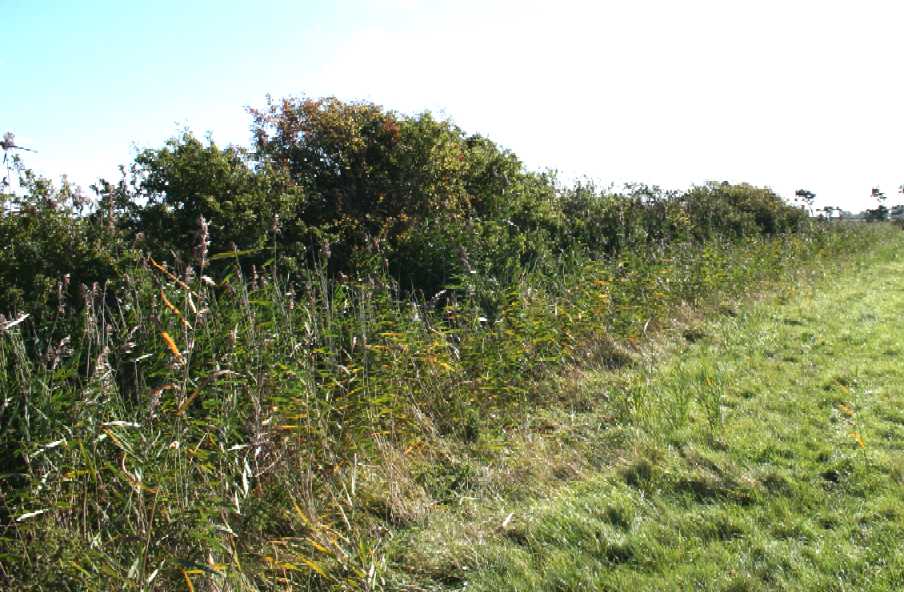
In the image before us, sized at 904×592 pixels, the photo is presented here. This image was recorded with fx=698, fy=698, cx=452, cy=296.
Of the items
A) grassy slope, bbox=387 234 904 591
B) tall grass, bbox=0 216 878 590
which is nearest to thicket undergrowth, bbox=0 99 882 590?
tall grass, bbox=0 216 878 590

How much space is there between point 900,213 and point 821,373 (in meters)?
30.2

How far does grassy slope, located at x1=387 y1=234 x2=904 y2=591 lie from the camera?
3389 mm

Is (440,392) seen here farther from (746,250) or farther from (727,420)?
(746,250)

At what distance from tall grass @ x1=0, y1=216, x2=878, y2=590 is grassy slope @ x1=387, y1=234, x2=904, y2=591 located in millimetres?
360

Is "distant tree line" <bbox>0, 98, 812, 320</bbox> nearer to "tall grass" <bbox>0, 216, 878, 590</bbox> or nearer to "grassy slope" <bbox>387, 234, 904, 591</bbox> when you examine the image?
"tall grass" <bbox>0, 216, 878, 590</bbox>

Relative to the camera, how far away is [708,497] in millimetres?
4129

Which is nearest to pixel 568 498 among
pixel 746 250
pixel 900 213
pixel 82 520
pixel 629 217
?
pixel 82 520

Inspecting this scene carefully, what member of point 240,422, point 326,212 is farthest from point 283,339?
point 326,212

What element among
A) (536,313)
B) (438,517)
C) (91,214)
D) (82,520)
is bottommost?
(438,517)

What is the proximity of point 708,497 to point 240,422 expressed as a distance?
2.74m

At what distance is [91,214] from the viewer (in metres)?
5.64

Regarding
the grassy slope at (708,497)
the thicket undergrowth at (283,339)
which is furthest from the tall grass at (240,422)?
the grassy slope at (708,497)

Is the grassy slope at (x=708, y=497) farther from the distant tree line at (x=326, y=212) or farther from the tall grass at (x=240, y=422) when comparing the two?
the distant tree line at (x=326, y=212)

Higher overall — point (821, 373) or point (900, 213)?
point (900, 213)
